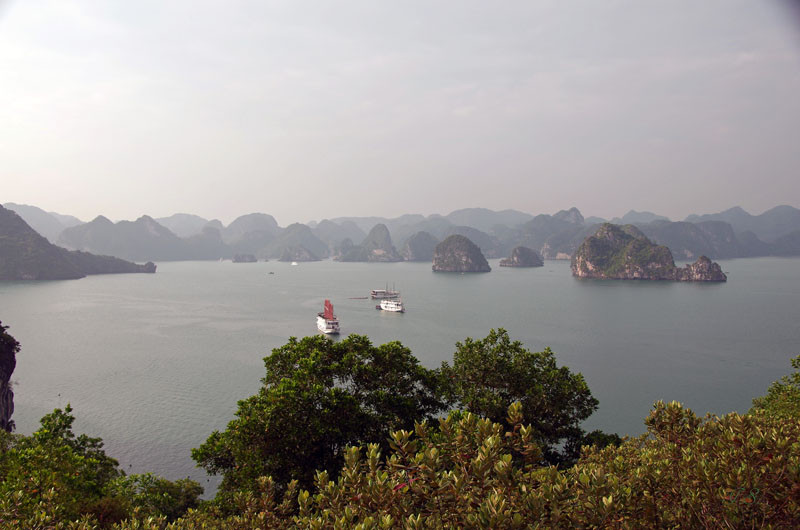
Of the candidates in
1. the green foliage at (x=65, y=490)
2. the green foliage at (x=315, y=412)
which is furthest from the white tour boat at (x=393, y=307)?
the green foliage at (x=315, y=412)

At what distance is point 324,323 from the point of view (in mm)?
79375

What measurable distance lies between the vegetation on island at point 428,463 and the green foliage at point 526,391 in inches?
2.9

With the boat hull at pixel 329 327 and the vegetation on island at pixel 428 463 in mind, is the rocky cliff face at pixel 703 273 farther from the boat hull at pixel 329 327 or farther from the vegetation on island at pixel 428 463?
the vegetation on island at pixel 428 463

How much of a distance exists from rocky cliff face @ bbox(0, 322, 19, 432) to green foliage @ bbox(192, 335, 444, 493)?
28010 mm

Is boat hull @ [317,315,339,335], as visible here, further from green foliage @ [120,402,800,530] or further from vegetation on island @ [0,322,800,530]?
green foliage @ [120,402,800,530]

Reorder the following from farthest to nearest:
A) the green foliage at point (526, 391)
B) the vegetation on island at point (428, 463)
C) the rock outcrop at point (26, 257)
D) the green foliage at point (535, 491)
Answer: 1. the rock outcrop at point (26, 257)
2. the green foliage at point (526, 391)
3. the vegetation on island at point (428, 463)
4. the green foliage at point (535, 491)

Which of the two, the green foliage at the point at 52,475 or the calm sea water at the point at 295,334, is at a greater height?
the green foliage at the point at 52,475

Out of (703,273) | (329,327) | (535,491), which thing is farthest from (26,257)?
(703,273)

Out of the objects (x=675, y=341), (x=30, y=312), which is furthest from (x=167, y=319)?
(x=675, y=341)

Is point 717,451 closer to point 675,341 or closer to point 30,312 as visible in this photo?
point 675,341

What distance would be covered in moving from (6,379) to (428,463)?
46489mm

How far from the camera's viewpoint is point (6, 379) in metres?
37.1

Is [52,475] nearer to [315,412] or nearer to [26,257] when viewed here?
[315,412]

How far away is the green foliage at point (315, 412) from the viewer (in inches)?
658
